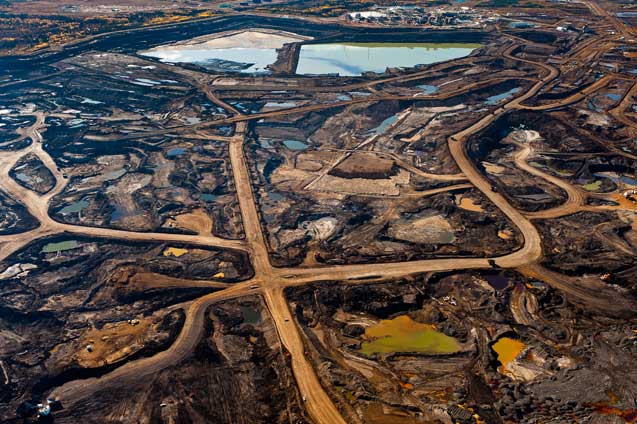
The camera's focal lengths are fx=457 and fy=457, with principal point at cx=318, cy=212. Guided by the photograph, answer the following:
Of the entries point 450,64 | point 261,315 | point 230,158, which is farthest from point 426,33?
point 261,315

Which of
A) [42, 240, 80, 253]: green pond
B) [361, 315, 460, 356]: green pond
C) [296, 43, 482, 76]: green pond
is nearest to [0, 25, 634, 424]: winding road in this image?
[42, 240, 80, 253]: green pond

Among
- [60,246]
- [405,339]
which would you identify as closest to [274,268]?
[405,339]

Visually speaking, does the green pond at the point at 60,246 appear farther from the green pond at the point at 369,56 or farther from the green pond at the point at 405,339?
the green pond at the point at 369,56

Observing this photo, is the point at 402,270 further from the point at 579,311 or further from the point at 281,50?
the point at 281,50

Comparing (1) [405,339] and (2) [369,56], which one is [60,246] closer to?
(1) [405,339]

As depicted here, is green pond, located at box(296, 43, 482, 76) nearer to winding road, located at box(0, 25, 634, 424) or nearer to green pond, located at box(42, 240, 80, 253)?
winding road, located at box(0, 25, 634, 424)

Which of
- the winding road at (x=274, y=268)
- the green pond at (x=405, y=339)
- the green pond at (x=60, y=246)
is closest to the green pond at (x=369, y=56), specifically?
the winding road at (x=274, y=268)
